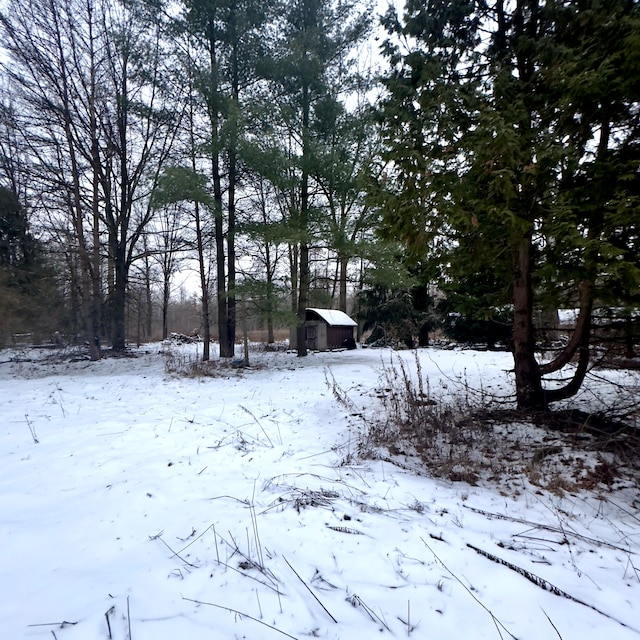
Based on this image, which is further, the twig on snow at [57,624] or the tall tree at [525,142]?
the tall tree at [525,142]

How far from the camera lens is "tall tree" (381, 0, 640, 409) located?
3432 mm

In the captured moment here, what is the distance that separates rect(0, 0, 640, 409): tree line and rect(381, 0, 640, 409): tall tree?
3cm

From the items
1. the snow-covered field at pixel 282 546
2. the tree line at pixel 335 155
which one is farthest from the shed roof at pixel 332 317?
the snow-covered field at pixel 282 546

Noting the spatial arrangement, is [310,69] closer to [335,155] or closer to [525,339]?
[335,155]

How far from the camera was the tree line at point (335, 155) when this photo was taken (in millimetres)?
3693

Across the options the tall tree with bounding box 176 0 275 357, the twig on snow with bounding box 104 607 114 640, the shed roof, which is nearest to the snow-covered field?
the twig on snow with bounding box 104 607 114 640

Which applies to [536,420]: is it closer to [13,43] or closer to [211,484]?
[211,484]

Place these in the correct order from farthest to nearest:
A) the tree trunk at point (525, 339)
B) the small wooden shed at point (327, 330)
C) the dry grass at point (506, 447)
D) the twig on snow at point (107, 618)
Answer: the small wooden shed at point (327, 330)
the tree trunk at point (525, 339)
the dry grass at point (506, 447)
the twig on snow at point (107, 618)

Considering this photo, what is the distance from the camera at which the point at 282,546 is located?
2268 millimetres

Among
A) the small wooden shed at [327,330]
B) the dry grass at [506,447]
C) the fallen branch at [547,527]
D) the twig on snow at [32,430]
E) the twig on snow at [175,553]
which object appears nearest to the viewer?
the twig on snow at [175,553]

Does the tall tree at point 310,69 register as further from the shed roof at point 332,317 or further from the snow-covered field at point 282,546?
the snow-covered field at point 282,546

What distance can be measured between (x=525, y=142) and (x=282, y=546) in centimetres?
432

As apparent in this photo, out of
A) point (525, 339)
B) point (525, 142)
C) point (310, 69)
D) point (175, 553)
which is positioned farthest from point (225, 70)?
point (175, 553)

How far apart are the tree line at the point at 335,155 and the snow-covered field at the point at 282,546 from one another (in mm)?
2415
